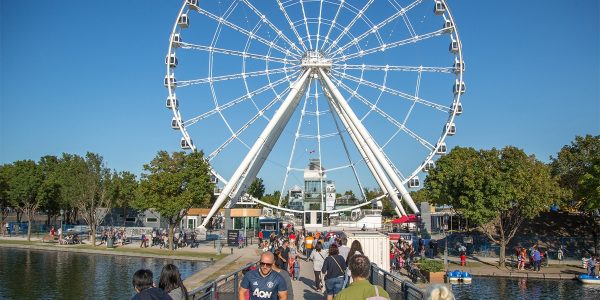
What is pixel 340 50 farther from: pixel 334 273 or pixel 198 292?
pixel 198 292

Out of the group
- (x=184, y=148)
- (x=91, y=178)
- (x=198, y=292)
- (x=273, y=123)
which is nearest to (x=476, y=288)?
(x=198, y=292)

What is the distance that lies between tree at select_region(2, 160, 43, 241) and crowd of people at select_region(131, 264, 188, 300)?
191ft

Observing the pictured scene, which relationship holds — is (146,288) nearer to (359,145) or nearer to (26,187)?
(359,145)

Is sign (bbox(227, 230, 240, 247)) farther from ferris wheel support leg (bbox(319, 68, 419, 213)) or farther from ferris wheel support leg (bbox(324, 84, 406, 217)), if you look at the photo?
ferris wheel support leg (bbox(324, 84, 406, 217))

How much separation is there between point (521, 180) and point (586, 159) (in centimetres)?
1976

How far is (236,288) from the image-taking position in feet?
43.9

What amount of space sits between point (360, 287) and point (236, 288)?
7.97 meters

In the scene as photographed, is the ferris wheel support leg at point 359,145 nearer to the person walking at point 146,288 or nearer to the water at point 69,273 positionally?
the water at point 69,273

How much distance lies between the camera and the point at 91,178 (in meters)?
53.8

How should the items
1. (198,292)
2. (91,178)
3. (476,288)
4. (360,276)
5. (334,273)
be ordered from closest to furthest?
(360,276) → (198,292) → (334,273) → (476,288) → (91,178)

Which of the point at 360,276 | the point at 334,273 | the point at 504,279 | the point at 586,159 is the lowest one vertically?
the point at 504,279

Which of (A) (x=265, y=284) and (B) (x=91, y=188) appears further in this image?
(B) (x=91, y=188)

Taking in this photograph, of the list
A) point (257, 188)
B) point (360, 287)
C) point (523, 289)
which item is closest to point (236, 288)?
point (360, 287)

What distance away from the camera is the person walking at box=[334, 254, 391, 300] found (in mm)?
5793
